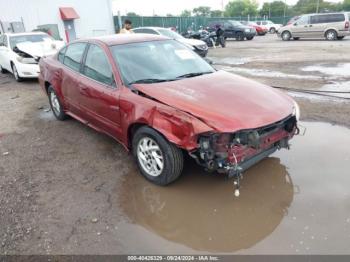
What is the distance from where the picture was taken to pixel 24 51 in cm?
1023

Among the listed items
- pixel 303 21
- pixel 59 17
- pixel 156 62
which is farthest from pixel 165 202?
pixel 59 17

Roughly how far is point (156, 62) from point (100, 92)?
852 millimetres

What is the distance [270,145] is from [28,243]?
2.64 m

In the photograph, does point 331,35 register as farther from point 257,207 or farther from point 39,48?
point 257,207

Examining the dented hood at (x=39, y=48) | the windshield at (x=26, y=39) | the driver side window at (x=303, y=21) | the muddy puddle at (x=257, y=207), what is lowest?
the muddy puddle at (x=257, y=207)

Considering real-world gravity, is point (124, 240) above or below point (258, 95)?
below

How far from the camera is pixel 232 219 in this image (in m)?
3.33

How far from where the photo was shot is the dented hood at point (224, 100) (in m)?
3.36

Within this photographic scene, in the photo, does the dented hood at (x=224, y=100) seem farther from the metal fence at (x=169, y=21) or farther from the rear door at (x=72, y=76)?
the metal fence at (x=169, y=21)

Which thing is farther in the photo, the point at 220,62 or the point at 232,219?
the point at 220,62

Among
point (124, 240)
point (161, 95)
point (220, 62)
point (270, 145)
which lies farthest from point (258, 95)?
point (220, 62)

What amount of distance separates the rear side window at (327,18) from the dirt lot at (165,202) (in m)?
19.1

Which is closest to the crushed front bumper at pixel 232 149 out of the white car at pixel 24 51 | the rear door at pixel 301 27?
the white car at pixel 24 51

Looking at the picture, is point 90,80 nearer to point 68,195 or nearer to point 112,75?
point 112,75
